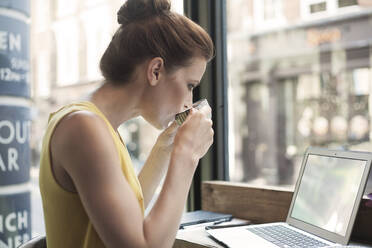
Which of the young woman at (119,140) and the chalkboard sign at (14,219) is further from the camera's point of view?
the chalkboard sign at (14,219)

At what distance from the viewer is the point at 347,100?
4895 mm

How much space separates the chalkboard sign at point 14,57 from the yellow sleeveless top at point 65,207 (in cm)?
79

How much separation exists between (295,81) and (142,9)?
5266 millimetres

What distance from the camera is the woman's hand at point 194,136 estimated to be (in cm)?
97

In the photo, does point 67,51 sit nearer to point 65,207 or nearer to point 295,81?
point 65,207

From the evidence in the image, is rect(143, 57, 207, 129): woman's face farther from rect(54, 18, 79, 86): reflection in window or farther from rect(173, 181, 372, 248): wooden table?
rect(54, 18, 79, 86): reflection in window

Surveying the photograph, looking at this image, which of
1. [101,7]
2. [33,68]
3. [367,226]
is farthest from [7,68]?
[367,226]

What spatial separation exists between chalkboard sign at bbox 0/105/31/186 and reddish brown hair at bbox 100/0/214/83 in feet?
2.37

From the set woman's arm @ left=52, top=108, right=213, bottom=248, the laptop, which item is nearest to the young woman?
woman's arm @ left=52, top=108, right=213, bottom=248

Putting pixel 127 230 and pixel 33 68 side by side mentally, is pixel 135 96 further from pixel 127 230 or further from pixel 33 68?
pixel 33 68

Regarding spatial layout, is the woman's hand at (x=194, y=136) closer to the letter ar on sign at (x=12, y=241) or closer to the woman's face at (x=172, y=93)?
the woman's face at (x=172, y=93)

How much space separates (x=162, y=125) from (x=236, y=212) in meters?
0.64

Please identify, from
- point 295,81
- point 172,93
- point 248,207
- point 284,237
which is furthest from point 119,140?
point 295,81

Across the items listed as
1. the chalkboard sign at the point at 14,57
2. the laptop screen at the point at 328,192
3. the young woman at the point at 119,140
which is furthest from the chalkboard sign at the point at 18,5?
the laptop screen at the point at 328,192
